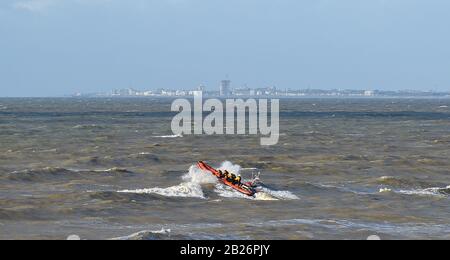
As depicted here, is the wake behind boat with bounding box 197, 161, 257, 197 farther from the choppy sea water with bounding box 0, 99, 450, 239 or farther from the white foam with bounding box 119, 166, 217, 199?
the white foam with bounding box 119, 166, 217, 199

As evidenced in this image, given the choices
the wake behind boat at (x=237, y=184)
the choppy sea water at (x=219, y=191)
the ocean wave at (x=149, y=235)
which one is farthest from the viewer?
the wake behind boat at (x=237, y=184)

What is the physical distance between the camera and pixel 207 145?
93.1 m

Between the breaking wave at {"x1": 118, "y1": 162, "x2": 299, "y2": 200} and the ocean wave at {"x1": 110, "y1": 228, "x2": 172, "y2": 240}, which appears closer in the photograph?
the ocean wave at {"x1": 110, "y1": 228, "x2": 172, "y2": 240}


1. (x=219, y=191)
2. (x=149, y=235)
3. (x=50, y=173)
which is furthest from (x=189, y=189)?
(x=149, y=235)

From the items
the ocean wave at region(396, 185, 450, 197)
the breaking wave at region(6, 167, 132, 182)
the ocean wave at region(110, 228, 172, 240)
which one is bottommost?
the ocean wave at region(396, 185, 450, 197)

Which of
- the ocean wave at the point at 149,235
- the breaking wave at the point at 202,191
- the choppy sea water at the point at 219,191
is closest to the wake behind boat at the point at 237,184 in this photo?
the breaking wave at the point at 202,191

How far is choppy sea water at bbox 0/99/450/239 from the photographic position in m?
39.4

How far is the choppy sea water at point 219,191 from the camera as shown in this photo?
39406 millimetres

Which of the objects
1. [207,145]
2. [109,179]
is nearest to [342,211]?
[109,179]

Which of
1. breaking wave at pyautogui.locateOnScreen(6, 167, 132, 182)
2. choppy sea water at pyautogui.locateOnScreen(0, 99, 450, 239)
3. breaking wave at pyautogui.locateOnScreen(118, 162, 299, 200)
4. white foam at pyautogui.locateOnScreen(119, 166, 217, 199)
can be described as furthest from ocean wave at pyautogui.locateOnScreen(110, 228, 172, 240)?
breaking wave at pyautogui.locateOnScreen(6, 167, 132, 182)

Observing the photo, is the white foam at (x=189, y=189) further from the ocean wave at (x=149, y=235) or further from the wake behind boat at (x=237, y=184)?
the ocean wave at (x=149, y=235)

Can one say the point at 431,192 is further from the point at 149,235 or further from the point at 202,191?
the point at 149,235
